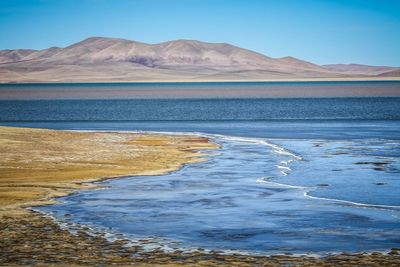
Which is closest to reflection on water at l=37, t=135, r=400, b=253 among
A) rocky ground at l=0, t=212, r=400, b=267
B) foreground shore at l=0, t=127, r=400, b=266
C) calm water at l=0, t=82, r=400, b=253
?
calm water at l=0, t=82, r=400, b=253

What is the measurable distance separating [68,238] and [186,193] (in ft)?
22.6

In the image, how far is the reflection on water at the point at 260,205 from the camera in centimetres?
1470

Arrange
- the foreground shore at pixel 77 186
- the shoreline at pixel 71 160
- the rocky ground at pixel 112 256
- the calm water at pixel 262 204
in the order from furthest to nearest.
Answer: the shoreline at pixel 71 160, the calm water at pixel 262 204, the foreground shore at pixel 77 186, the rocky ground at pixel 112 256

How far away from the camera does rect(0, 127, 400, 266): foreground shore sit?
12.6 metres

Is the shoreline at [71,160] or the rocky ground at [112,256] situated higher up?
the rocky ground at [112,256]

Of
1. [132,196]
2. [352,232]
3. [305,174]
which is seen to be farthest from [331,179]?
[352,232]

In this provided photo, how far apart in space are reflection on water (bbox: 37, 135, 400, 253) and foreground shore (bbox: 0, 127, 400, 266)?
0.90 meters

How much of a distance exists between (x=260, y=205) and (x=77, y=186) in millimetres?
6223

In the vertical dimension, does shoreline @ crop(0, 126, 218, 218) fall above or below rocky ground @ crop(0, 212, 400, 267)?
below

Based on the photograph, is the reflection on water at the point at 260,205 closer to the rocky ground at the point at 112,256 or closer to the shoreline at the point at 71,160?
the rocky ground at the point at 112,256

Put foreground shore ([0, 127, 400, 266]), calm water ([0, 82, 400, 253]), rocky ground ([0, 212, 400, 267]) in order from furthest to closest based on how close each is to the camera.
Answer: calm water ([0, 82, 400, 253]) < foreground shore ([0, 127, 400, 266]) < rocky ground ([0, 212, 400, 267])

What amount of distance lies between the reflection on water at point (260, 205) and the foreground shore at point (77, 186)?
2.95 feet

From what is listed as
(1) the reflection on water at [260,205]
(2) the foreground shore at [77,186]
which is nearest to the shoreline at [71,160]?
(2) the foreground shore at [77,186]

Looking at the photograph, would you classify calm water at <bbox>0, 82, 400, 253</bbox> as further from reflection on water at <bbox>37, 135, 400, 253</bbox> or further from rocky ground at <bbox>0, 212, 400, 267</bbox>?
rocky ground at <bbox>0, 212, 400, 267</bbox>
